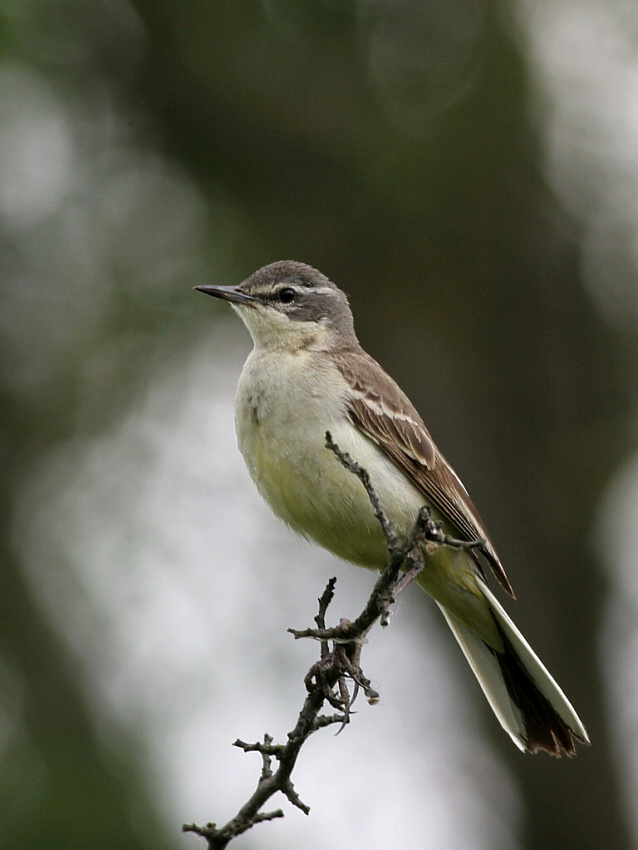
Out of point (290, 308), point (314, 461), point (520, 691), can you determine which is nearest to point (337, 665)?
point (314, 461)

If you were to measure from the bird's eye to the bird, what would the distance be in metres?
0.16

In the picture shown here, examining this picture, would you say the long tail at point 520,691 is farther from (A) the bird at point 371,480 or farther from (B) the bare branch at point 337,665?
(B) the bare branch at point 337,665

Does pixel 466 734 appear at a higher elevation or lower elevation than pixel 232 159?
lower

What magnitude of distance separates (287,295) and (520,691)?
2.92 meters

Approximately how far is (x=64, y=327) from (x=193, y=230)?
1715mm

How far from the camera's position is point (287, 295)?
787 cm

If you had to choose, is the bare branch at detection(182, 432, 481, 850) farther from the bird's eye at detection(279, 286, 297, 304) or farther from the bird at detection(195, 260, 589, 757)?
the bird's eye at detection(279, 286, 297, 304)

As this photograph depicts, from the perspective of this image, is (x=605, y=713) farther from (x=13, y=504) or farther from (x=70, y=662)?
(x=13, y=504)

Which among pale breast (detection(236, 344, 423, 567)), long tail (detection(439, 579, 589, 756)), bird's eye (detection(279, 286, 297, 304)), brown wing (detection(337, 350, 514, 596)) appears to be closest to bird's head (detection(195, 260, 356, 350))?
bird's eye (detection(279, 286, 297, 304))

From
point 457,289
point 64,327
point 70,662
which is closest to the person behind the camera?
point 70,662

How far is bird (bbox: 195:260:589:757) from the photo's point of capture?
648 centimetres

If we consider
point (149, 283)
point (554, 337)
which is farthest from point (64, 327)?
point (554, 337)

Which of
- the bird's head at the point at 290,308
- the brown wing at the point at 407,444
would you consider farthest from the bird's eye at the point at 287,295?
the brown wing at the point at 407,444

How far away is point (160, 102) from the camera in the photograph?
1321 cm
